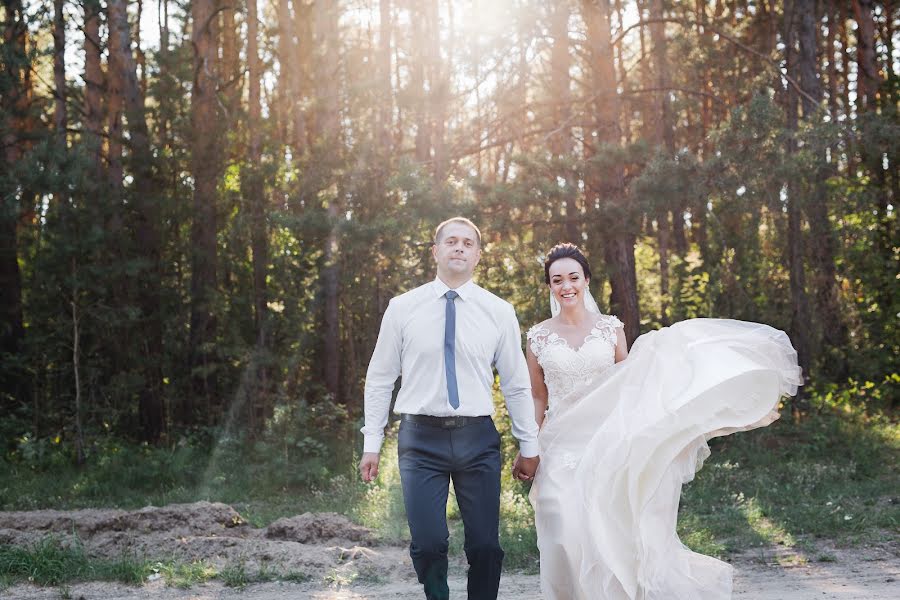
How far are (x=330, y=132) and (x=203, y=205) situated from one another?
3.99 m

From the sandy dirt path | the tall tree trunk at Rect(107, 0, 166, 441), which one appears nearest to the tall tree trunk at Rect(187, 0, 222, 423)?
the tall tree trunk at Rect(107, 0, 166, 441)

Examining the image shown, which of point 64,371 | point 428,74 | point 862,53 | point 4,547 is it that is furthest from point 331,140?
point 862,53

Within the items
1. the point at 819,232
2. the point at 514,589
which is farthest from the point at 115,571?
the point at 819,232

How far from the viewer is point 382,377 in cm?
490

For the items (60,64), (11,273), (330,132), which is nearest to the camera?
(330,132)

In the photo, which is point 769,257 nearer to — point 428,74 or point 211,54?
point 428,74

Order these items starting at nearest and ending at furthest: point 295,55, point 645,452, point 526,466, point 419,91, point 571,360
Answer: point 645,452 < point 526,466 < point 571,360 < point 419,91 < point 295,55

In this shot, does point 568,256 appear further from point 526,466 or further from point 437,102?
point 437,102

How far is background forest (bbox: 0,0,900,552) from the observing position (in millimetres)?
13430

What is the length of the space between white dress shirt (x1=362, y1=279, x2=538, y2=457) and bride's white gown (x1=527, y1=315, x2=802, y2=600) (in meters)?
0.41

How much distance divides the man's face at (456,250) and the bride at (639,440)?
3.78 ft

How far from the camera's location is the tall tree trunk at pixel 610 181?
45.9 ft

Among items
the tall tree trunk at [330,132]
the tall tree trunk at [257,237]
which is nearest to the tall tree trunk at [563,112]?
the tall tree trunk at [330,132]

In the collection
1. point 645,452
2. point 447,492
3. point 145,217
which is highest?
point 145,217
